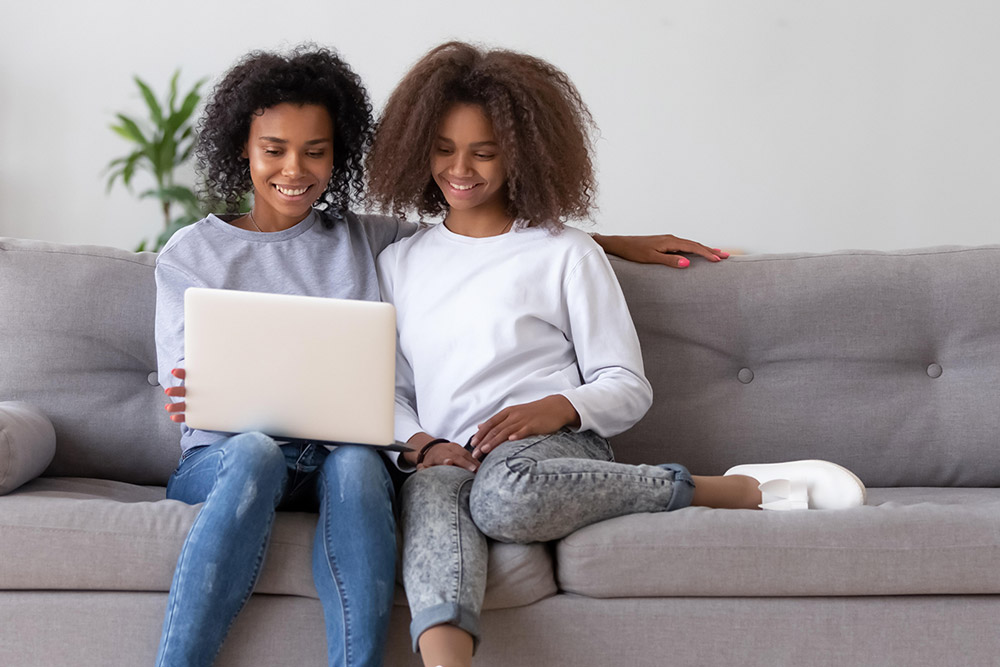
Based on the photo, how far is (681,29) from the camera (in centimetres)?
320

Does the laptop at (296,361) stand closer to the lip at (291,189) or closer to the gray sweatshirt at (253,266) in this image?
Result: the gray sweatshirt at (253,266)

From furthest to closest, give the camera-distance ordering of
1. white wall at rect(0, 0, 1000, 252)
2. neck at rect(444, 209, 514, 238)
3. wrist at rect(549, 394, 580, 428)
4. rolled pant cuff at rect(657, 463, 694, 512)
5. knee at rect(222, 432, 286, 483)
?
white wall at rect(0, 0, 1000, 252) → neck at rect(444, 209, 514, 238) → wrist at rect(549, 394, 580, 428) → rolled pant cuff at rect(657, 463, 694, 512) → knee at rect(222, 432, 286, 483)

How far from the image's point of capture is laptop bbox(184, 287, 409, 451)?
122cm

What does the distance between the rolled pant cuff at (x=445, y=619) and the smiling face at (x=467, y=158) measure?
0.72 meters

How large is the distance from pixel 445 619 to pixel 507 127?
0.82m

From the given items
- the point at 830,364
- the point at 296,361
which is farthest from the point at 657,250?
the point at 296,361

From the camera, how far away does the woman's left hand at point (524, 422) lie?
4.61ft

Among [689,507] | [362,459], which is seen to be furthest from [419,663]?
[689,507]

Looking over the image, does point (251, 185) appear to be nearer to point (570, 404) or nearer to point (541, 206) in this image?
point (541, 206)

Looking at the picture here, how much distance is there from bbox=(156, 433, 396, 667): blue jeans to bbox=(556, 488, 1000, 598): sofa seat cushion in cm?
26

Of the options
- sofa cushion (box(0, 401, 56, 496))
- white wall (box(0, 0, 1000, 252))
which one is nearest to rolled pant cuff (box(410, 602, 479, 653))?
sofa cushion (box(0, 401, 56, 496))

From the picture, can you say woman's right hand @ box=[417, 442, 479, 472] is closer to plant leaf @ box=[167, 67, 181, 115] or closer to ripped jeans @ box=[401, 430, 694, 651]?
ripped jeans @ box=[401, 430, 694, 651]

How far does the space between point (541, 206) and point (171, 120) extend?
2023 millimetres

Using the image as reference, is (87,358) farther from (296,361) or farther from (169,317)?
(296,361)
